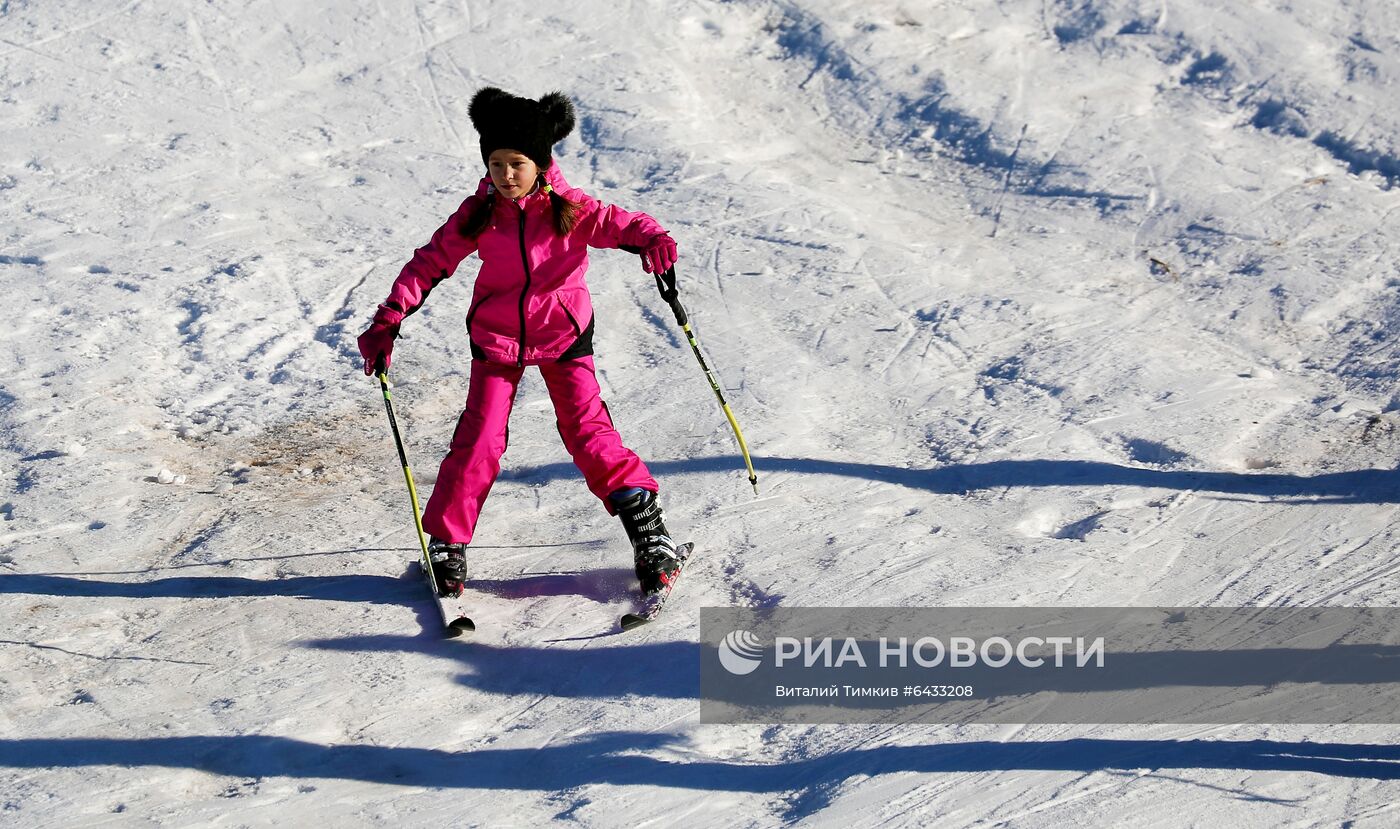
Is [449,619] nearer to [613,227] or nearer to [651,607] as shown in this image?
[651,607]

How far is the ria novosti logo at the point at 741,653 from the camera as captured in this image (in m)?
4.27

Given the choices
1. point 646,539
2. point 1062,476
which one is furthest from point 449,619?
point 1062,476

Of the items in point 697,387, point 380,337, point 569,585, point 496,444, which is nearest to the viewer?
point 380,337

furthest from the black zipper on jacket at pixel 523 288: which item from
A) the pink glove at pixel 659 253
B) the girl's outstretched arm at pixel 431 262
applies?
the pink glove at pixel 659 253

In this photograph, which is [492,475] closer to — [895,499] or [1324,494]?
[895,499]

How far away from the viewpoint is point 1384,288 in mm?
6797

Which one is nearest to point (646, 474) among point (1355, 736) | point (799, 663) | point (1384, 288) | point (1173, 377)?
point (799, 663)

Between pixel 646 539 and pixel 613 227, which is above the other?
pixel 613 227

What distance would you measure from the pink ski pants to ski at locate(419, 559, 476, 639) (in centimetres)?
20

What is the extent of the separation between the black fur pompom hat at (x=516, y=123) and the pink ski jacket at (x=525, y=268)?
12 centimetres

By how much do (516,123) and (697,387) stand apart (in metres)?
2.07

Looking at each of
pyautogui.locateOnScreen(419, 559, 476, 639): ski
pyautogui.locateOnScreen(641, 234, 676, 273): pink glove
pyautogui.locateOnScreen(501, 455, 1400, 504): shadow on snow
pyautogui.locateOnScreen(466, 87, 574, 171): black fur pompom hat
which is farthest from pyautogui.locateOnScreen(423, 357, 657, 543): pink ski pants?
pyautogui.locateOnScreen(501, 455, 1400, 504): shadow on snow

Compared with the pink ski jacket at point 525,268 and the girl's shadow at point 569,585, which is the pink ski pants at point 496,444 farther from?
the girl's shadow at point 569,585

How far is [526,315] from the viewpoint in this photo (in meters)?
4.54
